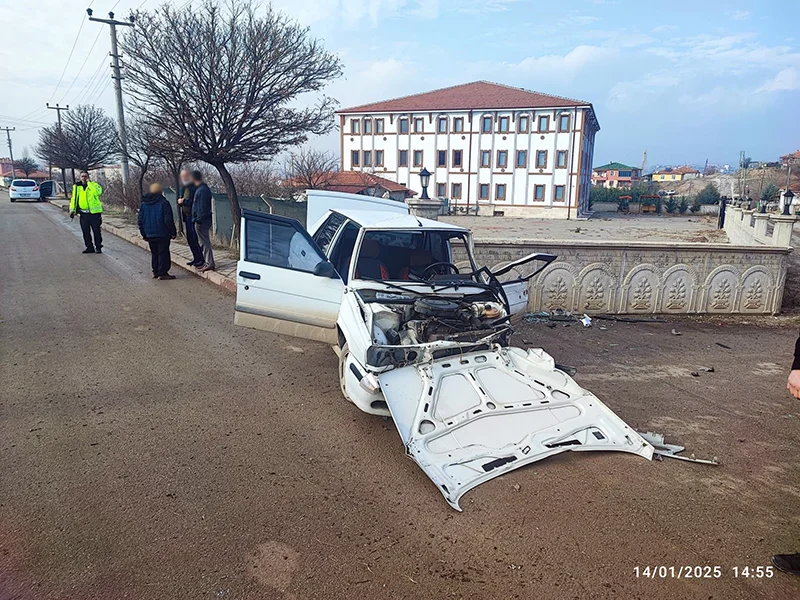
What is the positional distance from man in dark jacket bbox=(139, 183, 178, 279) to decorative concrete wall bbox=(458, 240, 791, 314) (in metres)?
5.76

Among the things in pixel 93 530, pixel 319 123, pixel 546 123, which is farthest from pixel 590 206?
pixel 93 530

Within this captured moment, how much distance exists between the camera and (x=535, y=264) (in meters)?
8.66

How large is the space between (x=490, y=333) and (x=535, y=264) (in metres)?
4.13

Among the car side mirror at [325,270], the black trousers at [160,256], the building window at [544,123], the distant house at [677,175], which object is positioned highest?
the building window at [544,123]

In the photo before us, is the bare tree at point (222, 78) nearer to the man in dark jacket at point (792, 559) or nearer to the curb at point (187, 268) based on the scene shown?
the curb at point (187, 268)

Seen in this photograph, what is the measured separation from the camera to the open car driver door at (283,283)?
5.57m

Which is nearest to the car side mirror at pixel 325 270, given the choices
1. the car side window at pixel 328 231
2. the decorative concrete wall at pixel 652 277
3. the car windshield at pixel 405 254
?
the car windshield at pixel 405 254

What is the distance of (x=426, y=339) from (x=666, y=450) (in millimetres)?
2080

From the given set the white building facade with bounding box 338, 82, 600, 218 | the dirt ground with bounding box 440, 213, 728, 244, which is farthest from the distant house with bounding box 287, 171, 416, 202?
the white building facade with bounding box 338, 82, 600, 218

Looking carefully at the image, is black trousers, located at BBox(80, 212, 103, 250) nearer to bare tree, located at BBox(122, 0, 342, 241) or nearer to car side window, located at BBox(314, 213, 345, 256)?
bare tree, located at BBox(122, 0, 342, 241)

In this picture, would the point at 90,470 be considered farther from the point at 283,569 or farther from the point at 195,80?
the point at 195,80

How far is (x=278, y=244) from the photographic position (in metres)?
5.80

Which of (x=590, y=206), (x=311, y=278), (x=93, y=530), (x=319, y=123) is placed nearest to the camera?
(x=93, y=530)
